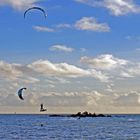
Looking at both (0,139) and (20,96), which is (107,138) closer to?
(0,139)

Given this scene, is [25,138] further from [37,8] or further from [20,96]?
[37,8]

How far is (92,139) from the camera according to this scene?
285 ft

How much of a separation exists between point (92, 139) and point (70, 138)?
467cm

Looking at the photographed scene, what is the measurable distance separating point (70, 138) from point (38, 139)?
6.12m

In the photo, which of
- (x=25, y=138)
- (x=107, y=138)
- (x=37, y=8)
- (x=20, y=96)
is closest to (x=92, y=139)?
(x=107, y=138)

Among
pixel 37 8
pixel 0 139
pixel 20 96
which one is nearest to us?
pixel 37 8

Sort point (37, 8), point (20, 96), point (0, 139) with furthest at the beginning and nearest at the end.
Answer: point (0, 139) → point (20, 96) → point (37, 8)

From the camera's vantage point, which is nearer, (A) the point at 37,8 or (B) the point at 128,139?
(A) the point at 37,8

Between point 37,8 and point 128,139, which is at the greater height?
point 37,8

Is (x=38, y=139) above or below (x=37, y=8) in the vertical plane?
below

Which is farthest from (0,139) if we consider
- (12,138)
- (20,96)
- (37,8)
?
(37,8)

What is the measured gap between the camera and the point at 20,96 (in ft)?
175

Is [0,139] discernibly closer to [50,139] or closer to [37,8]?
[50,139]

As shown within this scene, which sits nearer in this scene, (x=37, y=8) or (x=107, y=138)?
(x=37, y=8)
